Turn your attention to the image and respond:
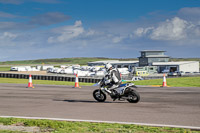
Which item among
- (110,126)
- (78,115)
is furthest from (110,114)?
(110,126)

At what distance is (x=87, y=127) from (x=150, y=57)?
294 feet

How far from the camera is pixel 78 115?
373 inches

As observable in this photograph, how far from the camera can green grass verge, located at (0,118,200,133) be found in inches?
272

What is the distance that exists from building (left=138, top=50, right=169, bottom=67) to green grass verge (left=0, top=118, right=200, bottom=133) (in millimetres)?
88149

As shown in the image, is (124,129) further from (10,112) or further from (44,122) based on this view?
(10,112)

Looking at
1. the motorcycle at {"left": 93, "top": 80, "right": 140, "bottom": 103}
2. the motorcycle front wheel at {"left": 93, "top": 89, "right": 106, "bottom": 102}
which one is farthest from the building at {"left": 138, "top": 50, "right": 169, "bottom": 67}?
the motorcycle at {"left": 93, "top": 80, "right": 140, "bottom": 103}

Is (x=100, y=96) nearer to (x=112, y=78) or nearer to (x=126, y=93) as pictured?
(x=112, y=78)

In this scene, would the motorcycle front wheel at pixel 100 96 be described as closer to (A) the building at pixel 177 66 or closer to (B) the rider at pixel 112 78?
(B) the rider at pixel 112 78

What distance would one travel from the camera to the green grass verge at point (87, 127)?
6.91 meters

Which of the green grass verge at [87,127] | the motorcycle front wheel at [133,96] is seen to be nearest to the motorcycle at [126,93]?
the motorcycle front wheel at [133,96]

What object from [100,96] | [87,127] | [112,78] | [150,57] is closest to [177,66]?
[150,57]

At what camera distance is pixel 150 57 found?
9531cm

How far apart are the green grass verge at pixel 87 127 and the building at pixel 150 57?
88.1 metres

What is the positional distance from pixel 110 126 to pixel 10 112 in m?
4.24
